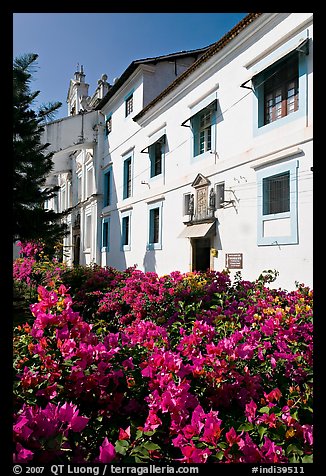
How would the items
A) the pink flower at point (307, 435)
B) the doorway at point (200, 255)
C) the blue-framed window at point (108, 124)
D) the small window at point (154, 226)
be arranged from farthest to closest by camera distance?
the blue-framed window at point (108, 124) < the small window at point (154, 226) < the doorway at point (200, 255) < the pink flower at point (307, 435)

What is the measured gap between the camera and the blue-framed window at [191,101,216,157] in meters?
7.99

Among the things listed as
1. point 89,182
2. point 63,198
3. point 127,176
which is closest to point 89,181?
point 89,182

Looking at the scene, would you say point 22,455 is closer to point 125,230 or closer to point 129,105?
point 125,230

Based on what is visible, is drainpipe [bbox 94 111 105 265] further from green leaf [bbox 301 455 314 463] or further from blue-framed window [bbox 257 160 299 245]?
green leaf [bbox 301 455 314 463]

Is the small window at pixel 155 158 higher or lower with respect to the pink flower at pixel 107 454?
higher

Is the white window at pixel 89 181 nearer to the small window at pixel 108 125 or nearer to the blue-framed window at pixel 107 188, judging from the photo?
the blue-framed window at pixel 107 188

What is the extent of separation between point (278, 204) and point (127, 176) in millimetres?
8282

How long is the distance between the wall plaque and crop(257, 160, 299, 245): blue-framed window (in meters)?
0.65

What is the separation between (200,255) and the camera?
872 centimetres

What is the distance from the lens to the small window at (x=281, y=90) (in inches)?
231

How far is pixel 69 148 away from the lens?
14172 mm

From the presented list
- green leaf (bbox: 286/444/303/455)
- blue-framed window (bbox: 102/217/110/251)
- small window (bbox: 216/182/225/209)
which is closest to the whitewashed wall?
small window (bbox: 216/182/225/209)

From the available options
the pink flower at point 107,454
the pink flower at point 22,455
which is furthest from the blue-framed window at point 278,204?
the pink flower at point 22,455

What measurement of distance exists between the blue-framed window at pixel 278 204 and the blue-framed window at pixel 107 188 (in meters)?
9.54
